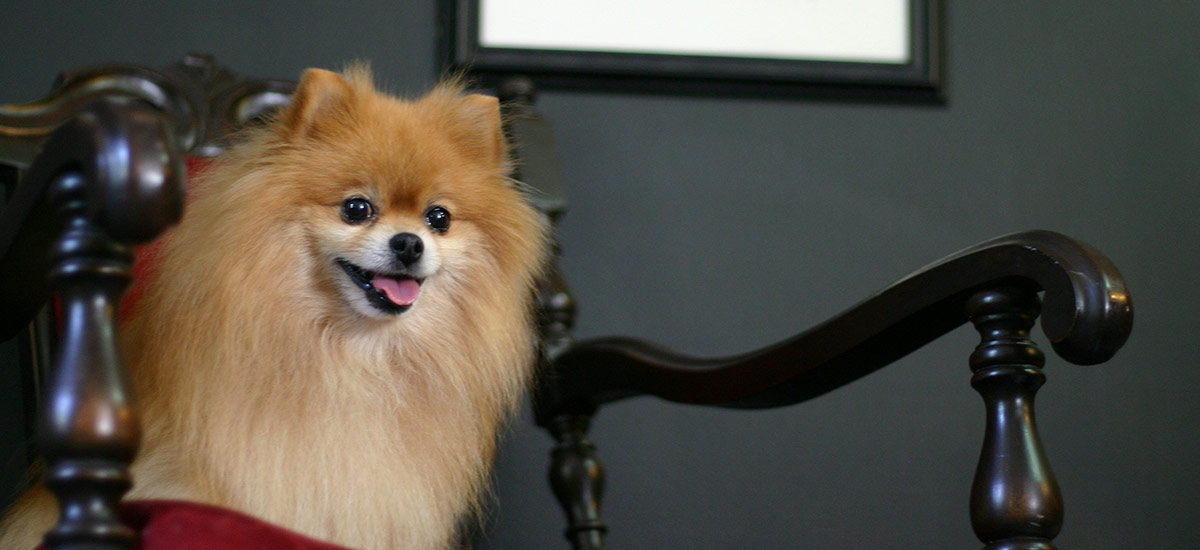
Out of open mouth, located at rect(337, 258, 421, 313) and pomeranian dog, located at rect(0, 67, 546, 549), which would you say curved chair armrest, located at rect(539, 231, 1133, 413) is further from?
open mouth, located at rect(337, 258, 421, 313)

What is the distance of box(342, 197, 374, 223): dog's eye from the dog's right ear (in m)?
0.10

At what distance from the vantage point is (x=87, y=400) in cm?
67

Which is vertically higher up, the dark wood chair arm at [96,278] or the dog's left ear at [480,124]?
the dog's left ear at [480,124]

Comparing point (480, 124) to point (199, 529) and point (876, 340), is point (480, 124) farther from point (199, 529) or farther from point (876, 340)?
point (199, 529)

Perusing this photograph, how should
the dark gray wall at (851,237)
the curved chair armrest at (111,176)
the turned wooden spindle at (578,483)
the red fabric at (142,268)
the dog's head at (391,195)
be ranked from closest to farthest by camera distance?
the curved chair armrest at (111,176) → the dog's head at (391,195) → the red fabric at (142,268) → the turned wooden spindle at (578,483) → the dark gray wall at (851,237)

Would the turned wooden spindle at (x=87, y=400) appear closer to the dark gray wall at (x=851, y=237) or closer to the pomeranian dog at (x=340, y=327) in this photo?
the pomeranian dog at (x=340, y=327)

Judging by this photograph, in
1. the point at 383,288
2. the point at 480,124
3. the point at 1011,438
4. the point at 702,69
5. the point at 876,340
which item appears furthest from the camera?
Result: the point at 702,69

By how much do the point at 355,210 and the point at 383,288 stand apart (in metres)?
0.09

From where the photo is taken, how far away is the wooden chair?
666 millimetres

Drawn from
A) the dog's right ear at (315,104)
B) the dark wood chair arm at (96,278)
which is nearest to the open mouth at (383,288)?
the dog's right ear at (315,104)

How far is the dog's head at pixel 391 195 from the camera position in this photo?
115cm

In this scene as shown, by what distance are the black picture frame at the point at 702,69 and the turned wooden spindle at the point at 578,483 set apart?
720 mm

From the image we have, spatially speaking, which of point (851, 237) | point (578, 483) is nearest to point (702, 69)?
point (851, 237)

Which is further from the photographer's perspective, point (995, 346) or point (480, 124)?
point (480, 124)
